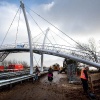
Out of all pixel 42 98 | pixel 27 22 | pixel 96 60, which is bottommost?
pixel 42 98

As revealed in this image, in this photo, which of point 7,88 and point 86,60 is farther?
point 86,60

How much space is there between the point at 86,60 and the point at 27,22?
12.0 meters

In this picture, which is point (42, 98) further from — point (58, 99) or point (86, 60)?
point (86, 60)

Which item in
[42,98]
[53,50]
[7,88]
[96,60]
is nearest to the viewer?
[42,98]

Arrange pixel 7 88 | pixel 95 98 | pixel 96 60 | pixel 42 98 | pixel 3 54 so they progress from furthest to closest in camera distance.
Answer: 1. pixel 3 54
2. pixel 96 60
3. pixel 7 88
4. pixel 42 98
5. pixel 95 98

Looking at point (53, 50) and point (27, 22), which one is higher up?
point (27, 22)

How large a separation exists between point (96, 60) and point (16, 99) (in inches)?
642

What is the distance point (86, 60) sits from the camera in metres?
26.5

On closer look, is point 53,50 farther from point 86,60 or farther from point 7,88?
point 7,88

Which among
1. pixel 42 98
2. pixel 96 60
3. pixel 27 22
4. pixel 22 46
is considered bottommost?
pixel 42 98

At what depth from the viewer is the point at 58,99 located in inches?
465

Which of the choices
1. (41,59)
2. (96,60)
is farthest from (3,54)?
(96,60)

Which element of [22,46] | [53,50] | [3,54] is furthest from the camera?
[3,54]

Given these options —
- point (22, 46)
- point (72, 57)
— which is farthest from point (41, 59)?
point (72, 57)
